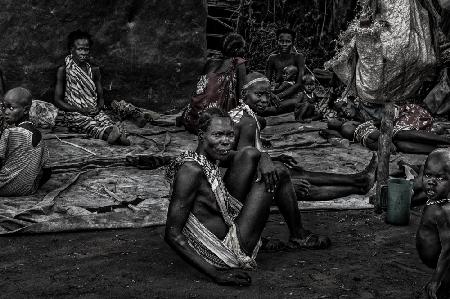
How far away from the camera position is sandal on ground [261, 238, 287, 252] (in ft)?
14.6

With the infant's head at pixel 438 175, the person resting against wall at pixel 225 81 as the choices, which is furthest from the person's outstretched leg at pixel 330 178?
the person resting against wall at pixel 225 81

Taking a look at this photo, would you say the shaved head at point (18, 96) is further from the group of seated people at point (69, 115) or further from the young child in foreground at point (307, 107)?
the young child in foreground at point (307, 107)

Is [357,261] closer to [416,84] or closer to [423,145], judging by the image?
[416,84]

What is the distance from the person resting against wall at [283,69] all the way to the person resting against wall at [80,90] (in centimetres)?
208

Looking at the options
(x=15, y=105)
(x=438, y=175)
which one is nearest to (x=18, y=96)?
(x=15, y=105)

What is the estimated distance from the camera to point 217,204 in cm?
403

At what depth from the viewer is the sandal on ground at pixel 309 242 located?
4.50m

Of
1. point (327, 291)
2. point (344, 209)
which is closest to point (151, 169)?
point (344, 209)

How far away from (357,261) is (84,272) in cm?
165

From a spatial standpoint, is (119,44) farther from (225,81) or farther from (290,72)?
(290,72)

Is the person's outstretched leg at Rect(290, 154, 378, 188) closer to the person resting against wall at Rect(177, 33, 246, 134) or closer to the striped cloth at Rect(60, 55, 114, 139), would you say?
the person resting against wall at Rect(177, 33, 246, 134)

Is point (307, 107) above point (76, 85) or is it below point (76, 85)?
below

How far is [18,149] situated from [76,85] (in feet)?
10.5

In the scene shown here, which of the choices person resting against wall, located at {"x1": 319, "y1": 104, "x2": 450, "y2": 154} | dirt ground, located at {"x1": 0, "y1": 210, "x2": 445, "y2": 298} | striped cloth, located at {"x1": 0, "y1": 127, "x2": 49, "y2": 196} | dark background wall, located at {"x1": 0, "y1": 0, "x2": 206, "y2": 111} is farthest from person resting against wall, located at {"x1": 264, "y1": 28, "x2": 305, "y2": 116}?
dirt ground, located at {"x1": 0, "y1": 210, "x2": 445, "y2": 298}
